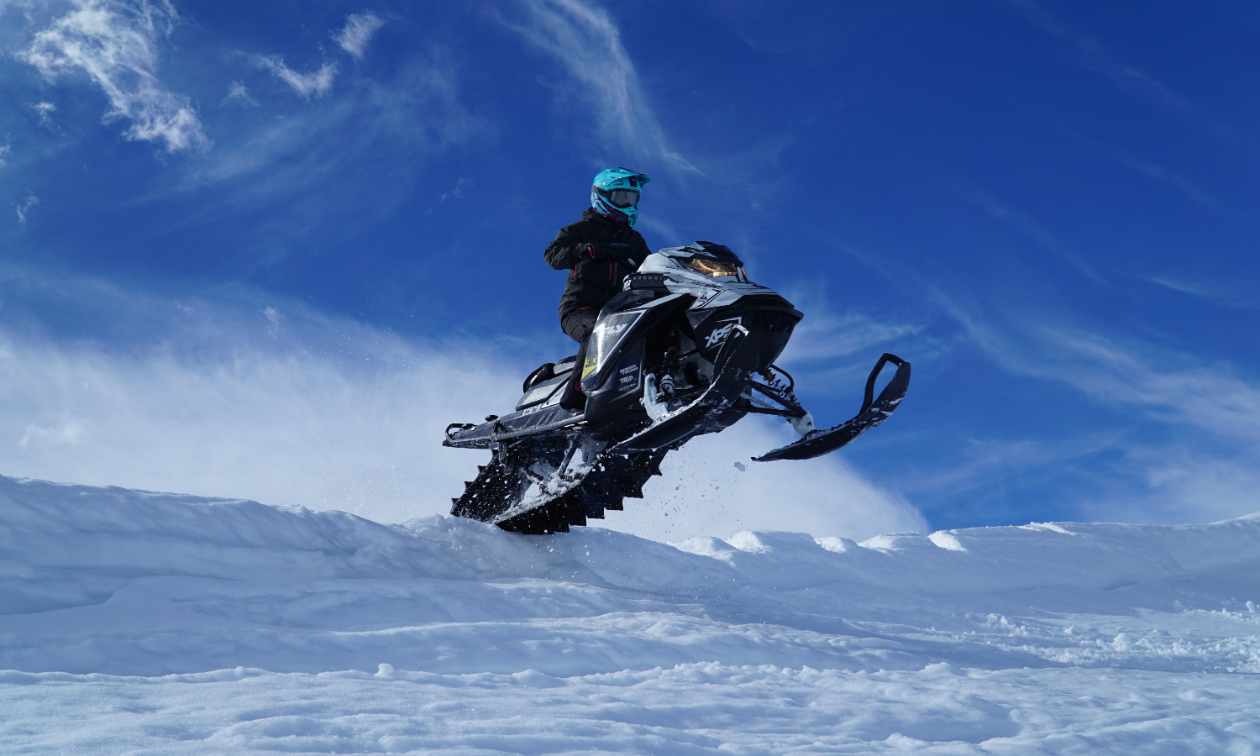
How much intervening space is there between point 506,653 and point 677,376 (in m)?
2.76

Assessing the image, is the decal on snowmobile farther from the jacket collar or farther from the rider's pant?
the jacket collar

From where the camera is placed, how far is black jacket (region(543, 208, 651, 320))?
716cm

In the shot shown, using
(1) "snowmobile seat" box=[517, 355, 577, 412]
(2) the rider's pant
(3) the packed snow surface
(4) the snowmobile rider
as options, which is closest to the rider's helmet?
(4) the snowmobile rider

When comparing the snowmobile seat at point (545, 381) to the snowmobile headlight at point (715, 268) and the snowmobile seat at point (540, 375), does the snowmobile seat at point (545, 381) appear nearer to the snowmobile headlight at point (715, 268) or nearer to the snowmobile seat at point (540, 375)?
the snowmobile seat at point (540, 375)

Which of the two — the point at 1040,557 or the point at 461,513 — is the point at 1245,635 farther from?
the point at 461,513

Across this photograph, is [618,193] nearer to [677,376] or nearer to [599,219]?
[599,219]

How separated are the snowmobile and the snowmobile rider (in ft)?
2.10

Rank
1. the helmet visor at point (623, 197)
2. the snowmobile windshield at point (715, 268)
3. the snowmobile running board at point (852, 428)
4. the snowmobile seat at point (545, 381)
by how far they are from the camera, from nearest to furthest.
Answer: the snowmobile windshield at point (715, 268) → the snowmobile running board at point (852, 428) → the helmet visor at point (623, 197) → the snowmobile seat at point (545, 381)

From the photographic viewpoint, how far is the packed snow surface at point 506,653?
2.81 metres

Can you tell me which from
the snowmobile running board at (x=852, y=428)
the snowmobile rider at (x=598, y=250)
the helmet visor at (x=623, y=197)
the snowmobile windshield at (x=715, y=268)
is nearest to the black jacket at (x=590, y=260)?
the snowmobile rider at (x=598, y=250)

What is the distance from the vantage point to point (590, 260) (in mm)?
7227

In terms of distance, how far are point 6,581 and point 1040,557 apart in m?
12.2

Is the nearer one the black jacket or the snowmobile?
the snowmobile

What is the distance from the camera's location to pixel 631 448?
5711 millimetres
